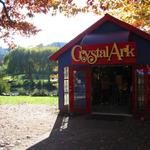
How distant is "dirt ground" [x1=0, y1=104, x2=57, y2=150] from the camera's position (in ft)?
43.2

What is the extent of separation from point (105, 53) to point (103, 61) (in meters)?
0.40

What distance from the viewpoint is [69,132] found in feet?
49.1

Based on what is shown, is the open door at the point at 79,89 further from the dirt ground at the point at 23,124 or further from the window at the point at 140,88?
the window at the point at 140,88

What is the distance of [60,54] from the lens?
66.6 ft

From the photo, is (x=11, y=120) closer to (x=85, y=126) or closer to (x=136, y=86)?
(x=85, y=126)

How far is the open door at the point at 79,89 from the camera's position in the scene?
784 inches

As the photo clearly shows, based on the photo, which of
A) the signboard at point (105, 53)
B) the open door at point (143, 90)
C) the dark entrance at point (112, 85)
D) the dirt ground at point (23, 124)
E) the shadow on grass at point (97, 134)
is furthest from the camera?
the dark entrance at point (112, 85)

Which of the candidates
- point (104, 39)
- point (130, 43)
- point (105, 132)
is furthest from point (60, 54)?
point (105, 132)


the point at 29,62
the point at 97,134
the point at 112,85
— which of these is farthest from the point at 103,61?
the point at 29,62

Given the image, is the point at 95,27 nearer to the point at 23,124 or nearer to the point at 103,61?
the point at 103,61

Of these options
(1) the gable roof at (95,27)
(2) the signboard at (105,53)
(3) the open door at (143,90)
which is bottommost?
(3) the open door at (143,90)

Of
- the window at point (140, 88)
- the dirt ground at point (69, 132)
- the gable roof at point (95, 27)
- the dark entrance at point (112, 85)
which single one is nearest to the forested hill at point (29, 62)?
the dark entrance at point (112, 85)

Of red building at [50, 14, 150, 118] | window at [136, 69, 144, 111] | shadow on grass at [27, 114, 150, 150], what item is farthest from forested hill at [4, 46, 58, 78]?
shadow on grass at [27, 114, 150, 150]

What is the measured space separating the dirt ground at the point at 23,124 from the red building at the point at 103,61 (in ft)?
5.51
